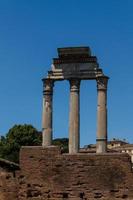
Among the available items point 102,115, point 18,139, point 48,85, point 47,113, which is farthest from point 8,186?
point 18,139

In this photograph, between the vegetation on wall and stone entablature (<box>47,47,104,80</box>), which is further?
the vegetation on wall

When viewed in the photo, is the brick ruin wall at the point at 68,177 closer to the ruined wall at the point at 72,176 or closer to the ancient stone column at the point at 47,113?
the ruined wall at the point at 72,176

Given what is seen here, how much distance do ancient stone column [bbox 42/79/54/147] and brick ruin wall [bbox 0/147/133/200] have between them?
18252 mm

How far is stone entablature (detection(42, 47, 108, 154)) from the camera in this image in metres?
30.1

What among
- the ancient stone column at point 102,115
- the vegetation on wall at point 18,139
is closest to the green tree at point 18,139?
the vegetation on wall at point 18,139

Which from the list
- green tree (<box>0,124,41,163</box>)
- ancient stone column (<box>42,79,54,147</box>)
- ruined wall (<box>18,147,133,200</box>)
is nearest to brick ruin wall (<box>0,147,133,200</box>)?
ruined wall (<box>18,147,133,200</box>)

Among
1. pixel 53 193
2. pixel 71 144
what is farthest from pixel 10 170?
pixel 71 144

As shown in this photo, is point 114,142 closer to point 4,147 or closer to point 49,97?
point 4,147

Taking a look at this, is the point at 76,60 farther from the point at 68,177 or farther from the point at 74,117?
the point at 68,177

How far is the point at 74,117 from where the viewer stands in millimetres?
30406

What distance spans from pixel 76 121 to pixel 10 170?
712 inches

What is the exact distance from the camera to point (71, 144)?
1187 inches

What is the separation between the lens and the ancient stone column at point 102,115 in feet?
96.6

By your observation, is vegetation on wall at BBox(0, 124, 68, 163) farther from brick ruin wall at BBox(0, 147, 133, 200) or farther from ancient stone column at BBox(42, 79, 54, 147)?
brick ruin wall at BBox(0, 147, 133, 200)
